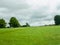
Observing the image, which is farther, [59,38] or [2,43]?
[59,38]

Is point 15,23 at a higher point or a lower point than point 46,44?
higher

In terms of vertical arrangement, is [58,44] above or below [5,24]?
below

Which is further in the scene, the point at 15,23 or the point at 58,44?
the point at 15,23

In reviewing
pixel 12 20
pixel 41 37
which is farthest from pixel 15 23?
pixel 41 37

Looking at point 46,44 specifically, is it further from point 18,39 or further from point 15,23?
point 15,23

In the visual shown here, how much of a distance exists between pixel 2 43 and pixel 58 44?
42.0ft

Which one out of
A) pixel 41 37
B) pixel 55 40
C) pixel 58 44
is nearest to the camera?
pixel 58 44

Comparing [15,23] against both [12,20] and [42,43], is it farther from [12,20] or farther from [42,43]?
[42,43]

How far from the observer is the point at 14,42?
4856cm

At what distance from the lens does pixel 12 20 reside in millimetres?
135125

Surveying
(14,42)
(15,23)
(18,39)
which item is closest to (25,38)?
(18,39)

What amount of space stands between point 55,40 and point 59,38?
2311mm

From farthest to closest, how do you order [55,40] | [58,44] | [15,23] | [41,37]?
1. [15,23]
2. [41,37]
3. [55,40]
4. [58,44]

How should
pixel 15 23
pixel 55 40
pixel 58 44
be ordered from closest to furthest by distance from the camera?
pixel 58 44
pixel 55 40
pixel 15 23
